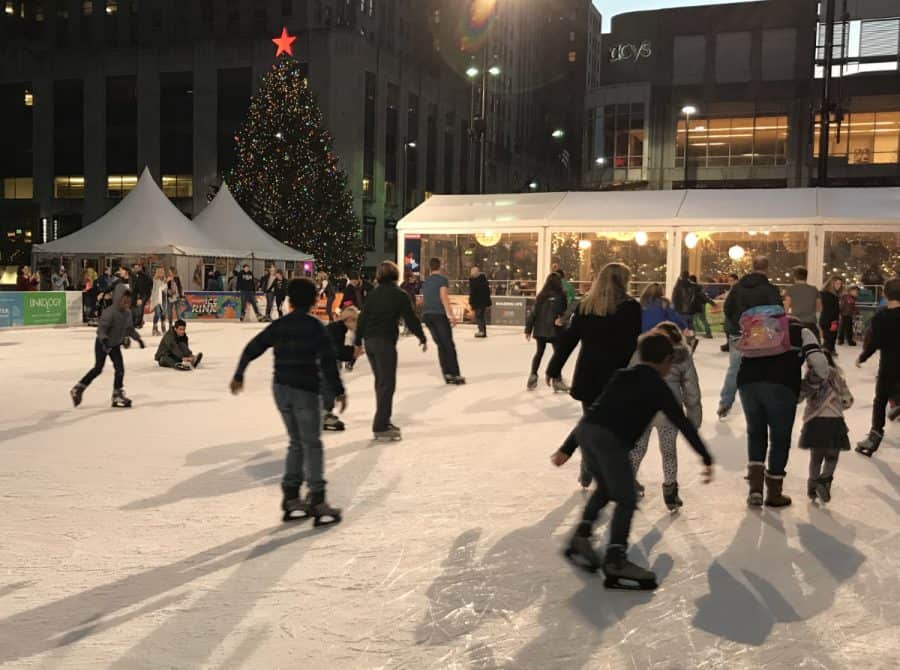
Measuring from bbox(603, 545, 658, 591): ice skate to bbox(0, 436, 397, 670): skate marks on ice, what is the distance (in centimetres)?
157

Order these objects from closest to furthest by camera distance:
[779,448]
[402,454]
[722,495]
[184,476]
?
[779,448] < [722,495] < [184,476] < [402,454]

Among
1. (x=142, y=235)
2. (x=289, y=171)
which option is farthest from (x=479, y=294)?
(x=289, y=171)

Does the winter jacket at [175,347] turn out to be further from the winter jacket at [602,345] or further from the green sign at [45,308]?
the green sign at [45,308]

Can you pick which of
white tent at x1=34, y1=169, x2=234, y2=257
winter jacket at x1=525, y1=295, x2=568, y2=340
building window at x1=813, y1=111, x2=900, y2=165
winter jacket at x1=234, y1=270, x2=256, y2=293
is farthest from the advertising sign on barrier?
building window at x1=813, y1=111, x2=900, y2=165

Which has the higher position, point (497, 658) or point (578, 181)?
point (578, 181)

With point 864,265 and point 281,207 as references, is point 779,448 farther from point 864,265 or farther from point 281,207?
point 281,207

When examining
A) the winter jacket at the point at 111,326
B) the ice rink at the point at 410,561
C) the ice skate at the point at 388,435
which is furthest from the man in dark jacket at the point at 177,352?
the ice skate at the point at 388,435

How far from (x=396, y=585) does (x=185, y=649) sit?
3.67 ft

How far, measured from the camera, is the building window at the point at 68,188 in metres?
54.4

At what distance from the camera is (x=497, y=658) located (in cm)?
347

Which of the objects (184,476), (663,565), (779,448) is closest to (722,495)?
(779,448)

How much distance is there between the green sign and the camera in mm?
22734

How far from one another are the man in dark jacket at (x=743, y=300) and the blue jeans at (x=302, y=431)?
4.29 metres

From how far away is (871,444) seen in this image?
25.8 feet
